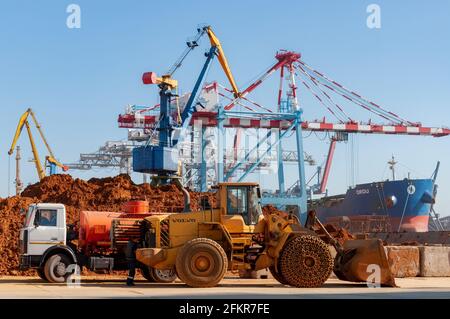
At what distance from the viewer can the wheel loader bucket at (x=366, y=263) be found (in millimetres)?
17703

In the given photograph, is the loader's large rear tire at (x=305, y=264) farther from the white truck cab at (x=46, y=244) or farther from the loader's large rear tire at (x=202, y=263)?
the white truck cab at (x=46, y=244)

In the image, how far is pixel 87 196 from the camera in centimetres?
3088

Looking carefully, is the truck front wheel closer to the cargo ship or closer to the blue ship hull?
the cargo ship

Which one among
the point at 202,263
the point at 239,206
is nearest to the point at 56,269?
the point at 202,263

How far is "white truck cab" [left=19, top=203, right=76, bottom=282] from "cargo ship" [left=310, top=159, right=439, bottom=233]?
46.6 m

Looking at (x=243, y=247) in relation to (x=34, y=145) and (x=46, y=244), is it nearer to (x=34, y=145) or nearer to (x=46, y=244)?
(x=46, y=244)

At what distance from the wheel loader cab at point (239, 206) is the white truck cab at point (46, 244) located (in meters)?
4.84

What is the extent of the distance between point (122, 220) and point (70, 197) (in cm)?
1149

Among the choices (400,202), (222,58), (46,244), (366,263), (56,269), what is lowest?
(56,269)

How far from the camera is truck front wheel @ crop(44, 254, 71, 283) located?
62.0 feet

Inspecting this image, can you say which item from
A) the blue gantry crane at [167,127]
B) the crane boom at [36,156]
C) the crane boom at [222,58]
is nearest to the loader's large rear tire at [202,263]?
the blue gantry crane at [167,127]

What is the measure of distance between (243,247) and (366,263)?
11.0ft

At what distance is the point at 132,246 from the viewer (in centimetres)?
1852

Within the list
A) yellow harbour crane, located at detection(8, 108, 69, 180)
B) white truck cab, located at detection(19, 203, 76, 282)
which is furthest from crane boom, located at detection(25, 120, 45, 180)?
white truck cab, located at detection(19, 203, 76, 282)
